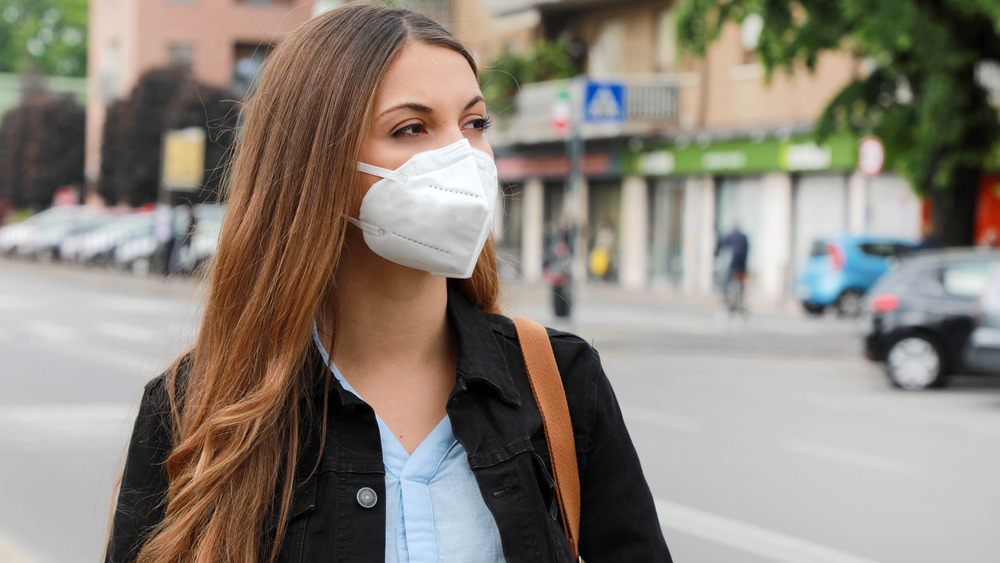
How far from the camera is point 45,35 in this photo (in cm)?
8444

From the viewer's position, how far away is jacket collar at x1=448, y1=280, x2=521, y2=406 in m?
1.93

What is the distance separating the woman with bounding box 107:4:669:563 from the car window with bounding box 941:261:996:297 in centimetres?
1253

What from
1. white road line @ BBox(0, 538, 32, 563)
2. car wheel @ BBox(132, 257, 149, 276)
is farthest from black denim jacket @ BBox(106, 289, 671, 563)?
car wheel @ BBox(132, 257, 149, 276)

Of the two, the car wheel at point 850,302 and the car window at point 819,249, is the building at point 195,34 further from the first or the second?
the car wheel at point 850,302

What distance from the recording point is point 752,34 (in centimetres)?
3052

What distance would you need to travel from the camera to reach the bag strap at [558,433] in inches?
75.9

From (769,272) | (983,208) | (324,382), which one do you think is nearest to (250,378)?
(324,382)

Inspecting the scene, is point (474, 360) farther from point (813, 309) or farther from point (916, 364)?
point (813, 309)

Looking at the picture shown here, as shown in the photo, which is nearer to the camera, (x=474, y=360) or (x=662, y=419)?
(x=474, y=360)

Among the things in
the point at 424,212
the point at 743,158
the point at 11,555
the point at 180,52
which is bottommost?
the point at 11,555

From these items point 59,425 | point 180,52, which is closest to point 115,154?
point 180,52

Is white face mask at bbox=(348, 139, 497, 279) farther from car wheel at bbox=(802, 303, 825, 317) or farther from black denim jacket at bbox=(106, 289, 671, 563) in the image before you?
car wheel at bbox=(802, 303, 825, 317)

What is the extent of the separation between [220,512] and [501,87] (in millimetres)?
34649

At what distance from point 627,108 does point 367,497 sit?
31.6 metres
